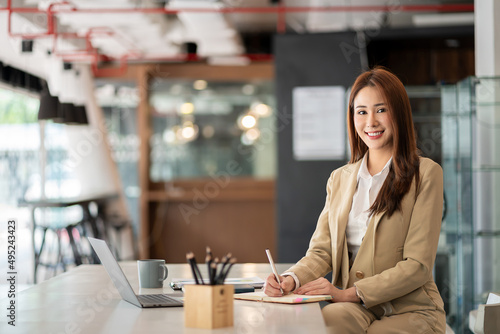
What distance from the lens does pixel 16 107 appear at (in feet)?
27.2

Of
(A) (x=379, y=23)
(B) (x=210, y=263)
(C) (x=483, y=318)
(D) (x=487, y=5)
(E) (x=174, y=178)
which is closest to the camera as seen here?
(B) (x=210, y=263)

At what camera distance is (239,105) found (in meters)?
9.70

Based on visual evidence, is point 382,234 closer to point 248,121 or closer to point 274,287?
point 274,287

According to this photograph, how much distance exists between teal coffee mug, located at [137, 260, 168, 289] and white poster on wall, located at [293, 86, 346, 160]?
175 inches

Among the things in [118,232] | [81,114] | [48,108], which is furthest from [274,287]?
[118,232]

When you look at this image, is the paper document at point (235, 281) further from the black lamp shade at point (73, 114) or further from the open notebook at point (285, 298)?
the black lamp shade at point (73, 114)

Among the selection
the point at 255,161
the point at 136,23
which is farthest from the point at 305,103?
the point at 255,161

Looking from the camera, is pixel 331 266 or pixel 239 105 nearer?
pixel 331 266

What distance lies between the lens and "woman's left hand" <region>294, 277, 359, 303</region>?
89.7 inches

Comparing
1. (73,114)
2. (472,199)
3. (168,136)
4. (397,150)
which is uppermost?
(73,114)

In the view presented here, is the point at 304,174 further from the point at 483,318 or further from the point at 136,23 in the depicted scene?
the point at 483,318

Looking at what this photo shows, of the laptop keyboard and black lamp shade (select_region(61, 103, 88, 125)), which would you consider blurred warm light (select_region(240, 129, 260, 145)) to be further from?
the laptop keyboard

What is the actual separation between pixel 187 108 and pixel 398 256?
746cm

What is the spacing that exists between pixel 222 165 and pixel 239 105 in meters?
A: 0.91
